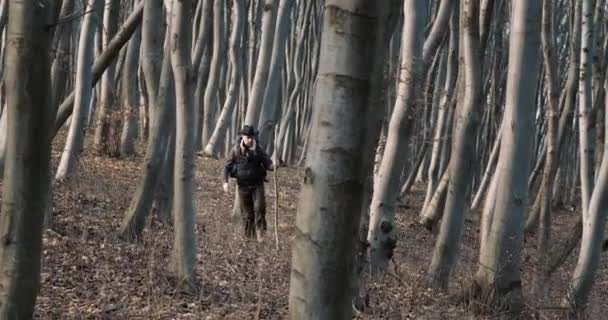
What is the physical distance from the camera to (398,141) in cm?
774

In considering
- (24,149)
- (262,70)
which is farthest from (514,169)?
(262,70)

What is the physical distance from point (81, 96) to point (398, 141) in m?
4.51

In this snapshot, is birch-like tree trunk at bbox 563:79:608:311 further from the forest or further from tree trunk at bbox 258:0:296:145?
tree trunk at bbox 258:0:296:145

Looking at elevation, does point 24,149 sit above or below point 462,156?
below

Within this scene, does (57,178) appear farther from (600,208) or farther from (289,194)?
(600,208)

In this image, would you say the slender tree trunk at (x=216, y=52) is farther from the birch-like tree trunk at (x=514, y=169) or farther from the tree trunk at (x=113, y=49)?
the birch-like tree trunk at (x=514, y=169)

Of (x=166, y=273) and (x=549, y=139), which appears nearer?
(x=166, y=273)

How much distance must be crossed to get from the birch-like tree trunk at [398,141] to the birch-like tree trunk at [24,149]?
4307 mm

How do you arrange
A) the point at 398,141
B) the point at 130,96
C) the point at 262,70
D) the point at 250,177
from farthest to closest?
the point at 130,96 → the point at 262,70 → the point at 250,177 → the point at 398,141

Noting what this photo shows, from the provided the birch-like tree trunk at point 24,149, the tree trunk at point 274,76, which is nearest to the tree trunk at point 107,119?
the tree trunk at point 274,76

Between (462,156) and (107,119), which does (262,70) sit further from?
Answer: (107,119)

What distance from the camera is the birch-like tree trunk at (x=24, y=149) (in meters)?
3.89

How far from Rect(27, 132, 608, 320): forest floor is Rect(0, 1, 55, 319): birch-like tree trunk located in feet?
5.24

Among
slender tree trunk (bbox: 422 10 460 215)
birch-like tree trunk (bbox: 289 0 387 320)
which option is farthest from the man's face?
birch-like tree trunk (bbox: 289 0 387 320)
